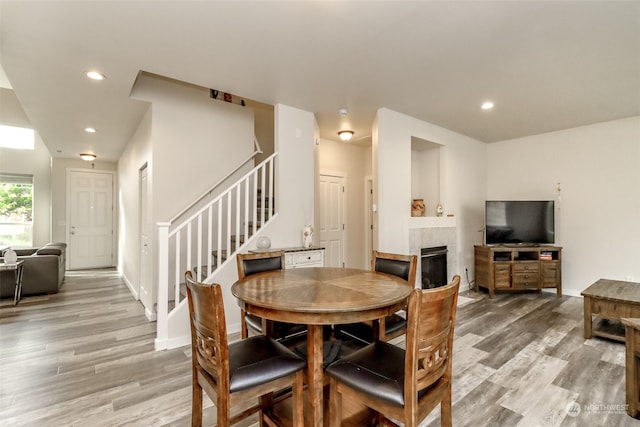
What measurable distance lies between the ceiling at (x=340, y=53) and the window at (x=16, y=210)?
12.8 ft

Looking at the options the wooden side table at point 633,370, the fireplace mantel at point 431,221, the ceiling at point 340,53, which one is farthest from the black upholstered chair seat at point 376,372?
the fireplace mantel at point 431,221

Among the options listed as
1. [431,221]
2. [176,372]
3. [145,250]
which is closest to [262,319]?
[176,372]

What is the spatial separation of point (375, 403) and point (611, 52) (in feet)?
11.6

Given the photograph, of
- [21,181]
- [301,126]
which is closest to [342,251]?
[301,126]

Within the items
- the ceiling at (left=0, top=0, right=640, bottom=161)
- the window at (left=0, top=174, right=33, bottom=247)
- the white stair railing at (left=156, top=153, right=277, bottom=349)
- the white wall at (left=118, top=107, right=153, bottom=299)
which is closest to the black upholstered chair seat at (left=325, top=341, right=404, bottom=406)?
the white stair railing at (left=156, top=153, right=277, bottom=349)

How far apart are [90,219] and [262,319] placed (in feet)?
24.5

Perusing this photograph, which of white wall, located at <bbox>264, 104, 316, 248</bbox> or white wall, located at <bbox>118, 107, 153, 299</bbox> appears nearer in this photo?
white wall, located at <bbox>264, 104, 316, 248</bbox>

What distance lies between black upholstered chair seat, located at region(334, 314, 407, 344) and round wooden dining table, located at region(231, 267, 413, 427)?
0.12 meters

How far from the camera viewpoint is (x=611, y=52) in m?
2.58

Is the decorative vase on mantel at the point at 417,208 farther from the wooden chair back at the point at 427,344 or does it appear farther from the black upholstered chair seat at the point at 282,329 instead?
the wooden chair back at the point at 427,344

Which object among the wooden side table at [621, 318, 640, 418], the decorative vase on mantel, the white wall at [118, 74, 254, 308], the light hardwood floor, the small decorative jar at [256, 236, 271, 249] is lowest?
the light hardwood floor

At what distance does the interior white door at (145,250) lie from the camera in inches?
145

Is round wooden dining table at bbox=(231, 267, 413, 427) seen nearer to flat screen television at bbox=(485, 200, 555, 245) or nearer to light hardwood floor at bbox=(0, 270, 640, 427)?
light hardwood floor at bbox=(0, 270, 640, 427)

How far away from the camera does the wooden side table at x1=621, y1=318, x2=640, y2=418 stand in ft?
6.23
